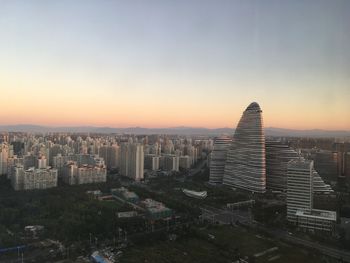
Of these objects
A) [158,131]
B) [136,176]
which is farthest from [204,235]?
[158,131]

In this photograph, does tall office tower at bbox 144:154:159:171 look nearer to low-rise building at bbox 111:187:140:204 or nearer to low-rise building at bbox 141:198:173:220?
low-rise building at bbox 111:187:140:204

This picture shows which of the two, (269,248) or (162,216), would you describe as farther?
(162,216)

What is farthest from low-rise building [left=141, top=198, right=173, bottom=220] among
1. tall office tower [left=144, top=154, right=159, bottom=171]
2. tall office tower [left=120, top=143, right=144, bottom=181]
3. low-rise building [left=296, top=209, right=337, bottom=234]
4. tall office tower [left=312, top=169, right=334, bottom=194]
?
tall office tower [left=144, top=154, right=159, bottom=171]

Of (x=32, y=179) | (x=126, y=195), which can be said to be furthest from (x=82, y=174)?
(x=126, y=195)

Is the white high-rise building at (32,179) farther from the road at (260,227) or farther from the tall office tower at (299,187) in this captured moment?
the tall office tower at (299,187)

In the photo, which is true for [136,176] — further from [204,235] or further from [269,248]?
[269,248]
